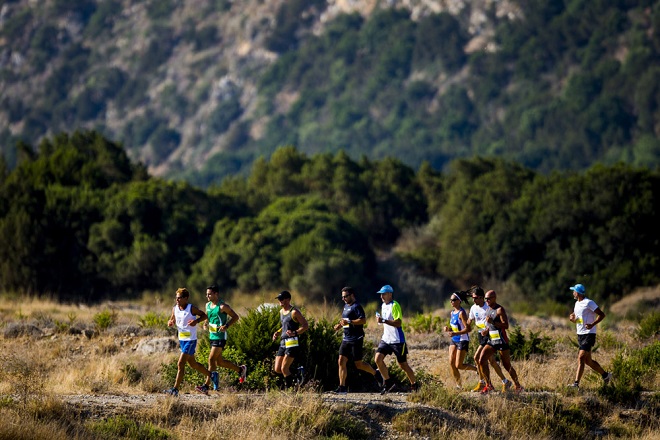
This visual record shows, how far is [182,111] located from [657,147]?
90446 millimetres

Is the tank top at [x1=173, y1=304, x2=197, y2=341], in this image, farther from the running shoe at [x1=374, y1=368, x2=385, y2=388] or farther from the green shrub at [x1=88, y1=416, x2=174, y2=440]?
the running shoe at [x1=374, y1=368, x2=385, y2=388]

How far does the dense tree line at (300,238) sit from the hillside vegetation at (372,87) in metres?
73.0

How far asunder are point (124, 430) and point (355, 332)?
12.7 feet

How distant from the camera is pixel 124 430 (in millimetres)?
13852

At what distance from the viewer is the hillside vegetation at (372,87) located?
5404 inches

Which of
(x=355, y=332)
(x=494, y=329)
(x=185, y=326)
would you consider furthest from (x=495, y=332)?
(x=185, y=326)

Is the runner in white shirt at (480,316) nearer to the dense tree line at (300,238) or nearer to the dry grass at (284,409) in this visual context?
the dry grass at (284,409)

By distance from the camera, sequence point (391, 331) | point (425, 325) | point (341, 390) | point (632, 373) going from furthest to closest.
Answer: point (425, 325) → point (632, 373) → point (341, 390) → point (391, 331)

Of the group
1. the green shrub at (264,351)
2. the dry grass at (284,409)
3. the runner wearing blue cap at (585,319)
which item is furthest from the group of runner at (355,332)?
the dry grass at (284,409)


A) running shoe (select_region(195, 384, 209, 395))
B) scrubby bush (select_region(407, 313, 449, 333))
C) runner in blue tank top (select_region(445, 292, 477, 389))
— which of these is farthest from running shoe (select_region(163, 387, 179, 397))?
scrubby bush (select_region(407, 313, 449, 333))

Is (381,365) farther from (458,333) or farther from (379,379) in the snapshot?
(458,333)

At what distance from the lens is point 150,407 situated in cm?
1472

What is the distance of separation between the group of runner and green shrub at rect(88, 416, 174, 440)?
1.64 meters

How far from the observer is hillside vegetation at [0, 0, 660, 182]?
450 feet
